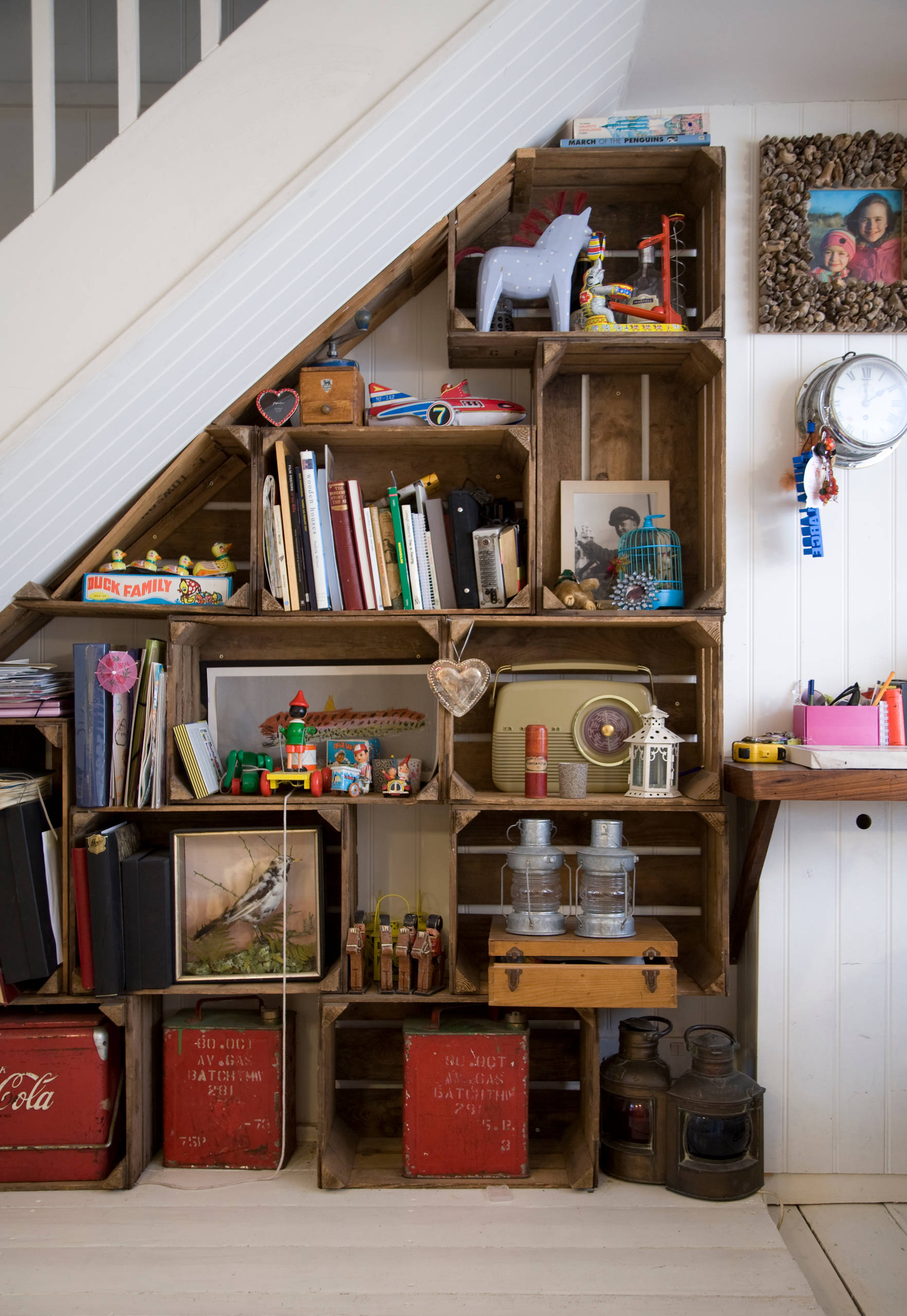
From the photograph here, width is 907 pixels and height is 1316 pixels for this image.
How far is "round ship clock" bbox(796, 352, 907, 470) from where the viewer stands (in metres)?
2.30

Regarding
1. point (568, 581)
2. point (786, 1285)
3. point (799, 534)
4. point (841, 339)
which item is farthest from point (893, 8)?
point (786, 1285)

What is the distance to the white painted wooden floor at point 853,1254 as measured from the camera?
6.31 ft

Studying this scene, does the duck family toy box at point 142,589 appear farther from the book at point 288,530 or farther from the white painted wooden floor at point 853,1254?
the white painted wooden floor at point 853,1254

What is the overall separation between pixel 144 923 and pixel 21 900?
0.95 feet

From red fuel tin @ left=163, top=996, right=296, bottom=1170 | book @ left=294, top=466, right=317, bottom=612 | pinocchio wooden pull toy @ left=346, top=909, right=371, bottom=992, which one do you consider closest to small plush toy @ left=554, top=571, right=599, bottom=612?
book @ left=294, top=466, right=317, bottom=612

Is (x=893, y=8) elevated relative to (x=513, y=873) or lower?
elevated

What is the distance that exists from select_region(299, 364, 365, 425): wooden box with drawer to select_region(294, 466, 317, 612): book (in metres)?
0.15

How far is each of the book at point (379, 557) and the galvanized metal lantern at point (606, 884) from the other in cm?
76

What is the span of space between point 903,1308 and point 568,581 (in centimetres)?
168

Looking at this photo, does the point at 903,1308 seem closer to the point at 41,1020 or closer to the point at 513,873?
the point at 513,873

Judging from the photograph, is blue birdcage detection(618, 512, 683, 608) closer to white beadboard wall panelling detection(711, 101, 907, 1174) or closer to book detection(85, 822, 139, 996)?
white beadboard wall panelling detection(711, 101, 907, 1174)

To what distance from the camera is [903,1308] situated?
6.20ft

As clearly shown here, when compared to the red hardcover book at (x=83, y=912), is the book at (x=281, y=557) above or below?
above

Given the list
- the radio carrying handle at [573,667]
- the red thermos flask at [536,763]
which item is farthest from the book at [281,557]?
the red thermos flask at [536,763]
